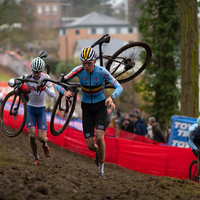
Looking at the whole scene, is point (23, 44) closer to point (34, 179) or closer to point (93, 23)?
point (93, 23)

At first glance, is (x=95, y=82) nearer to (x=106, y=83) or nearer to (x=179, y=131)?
(x=106, y=83)

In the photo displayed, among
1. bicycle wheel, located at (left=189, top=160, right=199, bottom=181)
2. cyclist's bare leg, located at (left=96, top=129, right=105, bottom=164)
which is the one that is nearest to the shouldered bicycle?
cyclist's bare leg, located at (left=96, top=129, right=105, bottom=164)

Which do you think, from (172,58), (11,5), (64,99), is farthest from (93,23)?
(64,99)

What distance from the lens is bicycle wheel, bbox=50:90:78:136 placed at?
795 cm

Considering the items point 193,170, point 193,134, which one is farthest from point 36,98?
point 193,170

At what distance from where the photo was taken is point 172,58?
20047 millimetres

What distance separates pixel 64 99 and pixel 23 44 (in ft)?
260

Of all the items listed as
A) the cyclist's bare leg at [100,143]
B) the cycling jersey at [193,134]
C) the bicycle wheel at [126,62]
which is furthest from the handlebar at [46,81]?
the cycling jersey at [193,134]

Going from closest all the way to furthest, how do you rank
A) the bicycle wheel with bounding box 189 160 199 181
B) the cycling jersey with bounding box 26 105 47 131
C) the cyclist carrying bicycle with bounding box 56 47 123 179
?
1. the cyclist carrying bicycle with bounding box 56 47 123 179
2. the cycling jersey with bounding box 26 105 47 131
3. the bicycle wheel with bounding box 189 160 199 181

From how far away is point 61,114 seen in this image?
8.80 metres

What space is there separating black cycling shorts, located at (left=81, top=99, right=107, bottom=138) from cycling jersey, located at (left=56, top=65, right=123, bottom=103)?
0.11m

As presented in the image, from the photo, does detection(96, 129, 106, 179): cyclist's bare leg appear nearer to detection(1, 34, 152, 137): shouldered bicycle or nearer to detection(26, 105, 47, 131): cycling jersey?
detection(1, 34, 152, 137): shouldered bicycle

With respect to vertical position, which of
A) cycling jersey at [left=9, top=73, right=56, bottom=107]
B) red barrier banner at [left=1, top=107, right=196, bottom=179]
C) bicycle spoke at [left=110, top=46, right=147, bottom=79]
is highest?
bicycle spoke at [left=110, top=46, right=147, bottom=79]

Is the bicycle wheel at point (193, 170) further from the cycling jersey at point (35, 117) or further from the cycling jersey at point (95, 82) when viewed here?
the cycling jersey at point (35, 117)
